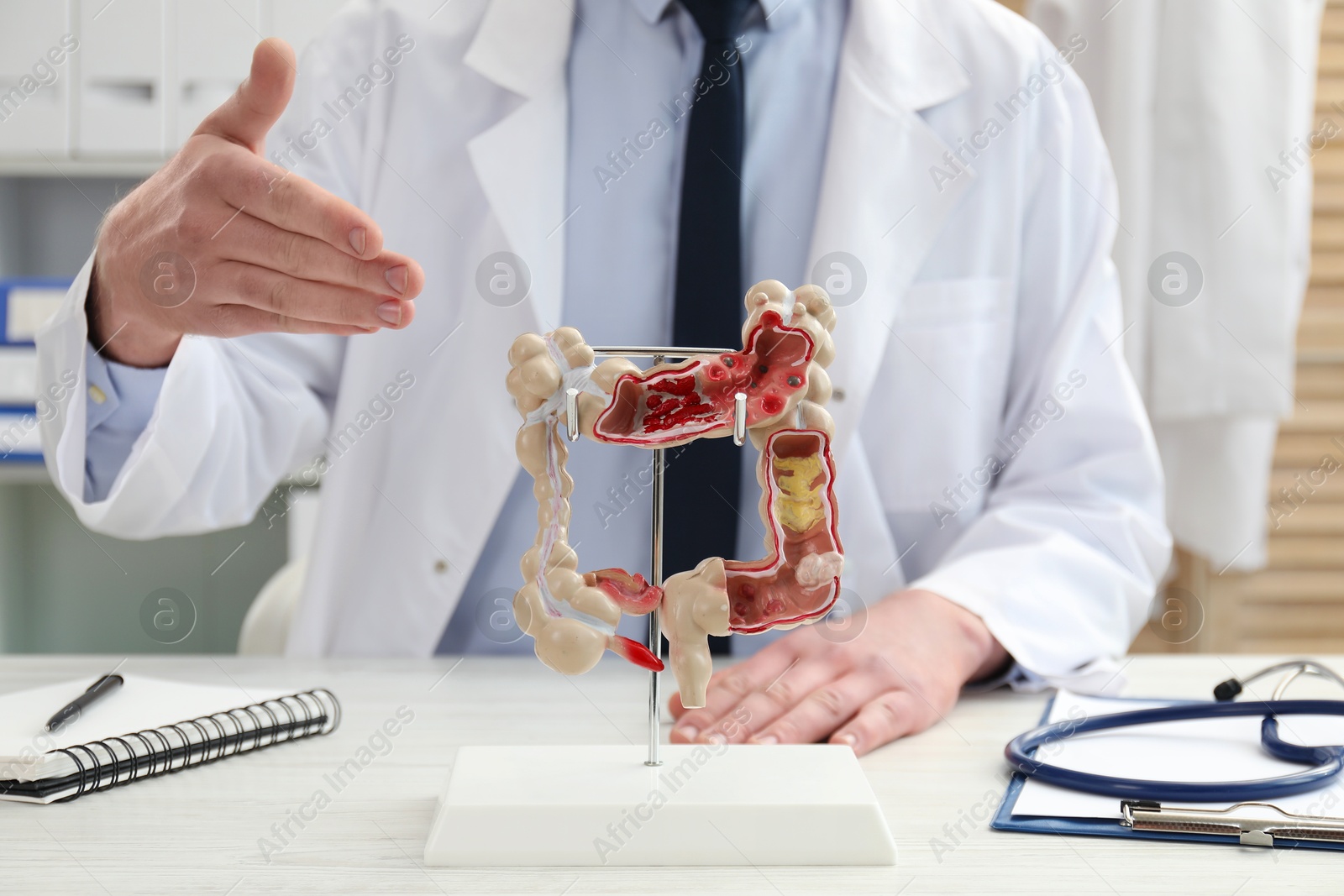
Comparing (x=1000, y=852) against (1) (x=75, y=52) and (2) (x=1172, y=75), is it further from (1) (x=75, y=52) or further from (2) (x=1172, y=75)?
(1) (x=75, y=52)

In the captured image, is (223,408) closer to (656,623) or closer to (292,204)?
(292,204)

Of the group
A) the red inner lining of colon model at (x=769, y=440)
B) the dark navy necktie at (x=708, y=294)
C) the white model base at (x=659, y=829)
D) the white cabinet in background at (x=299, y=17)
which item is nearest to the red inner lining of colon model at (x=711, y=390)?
the red inner lining of colon model at (x=769, y=440)

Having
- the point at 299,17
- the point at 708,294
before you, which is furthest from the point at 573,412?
the point at 299,17

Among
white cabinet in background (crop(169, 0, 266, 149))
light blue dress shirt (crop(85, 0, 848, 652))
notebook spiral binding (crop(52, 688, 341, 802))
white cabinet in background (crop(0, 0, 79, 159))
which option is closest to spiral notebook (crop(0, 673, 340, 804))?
notebook spiral binding (crop(52, 688, 341, 802))

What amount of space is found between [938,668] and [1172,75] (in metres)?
1.48

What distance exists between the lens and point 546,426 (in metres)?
0.59

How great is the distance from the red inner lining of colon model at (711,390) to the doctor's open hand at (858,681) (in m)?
0.26

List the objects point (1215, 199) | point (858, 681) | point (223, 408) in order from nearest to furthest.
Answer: point (858, 681) < point (223, 408) < point (1215, 199)

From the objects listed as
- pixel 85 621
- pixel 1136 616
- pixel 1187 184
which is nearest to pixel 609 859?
pixel 1136 616

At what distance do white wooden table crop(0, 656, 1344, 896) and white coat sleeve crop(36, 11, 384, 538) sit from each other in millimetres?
379

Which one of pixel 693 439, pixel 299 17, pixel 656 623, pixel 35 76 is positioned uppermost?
pixel 299 17

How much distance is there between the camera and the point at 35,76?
7.32 feet

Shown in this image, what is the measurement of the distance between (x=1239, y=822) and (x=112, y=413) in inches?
37.0

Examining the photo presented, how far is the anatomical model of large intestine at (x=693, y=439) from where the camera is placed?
0.57 metres
